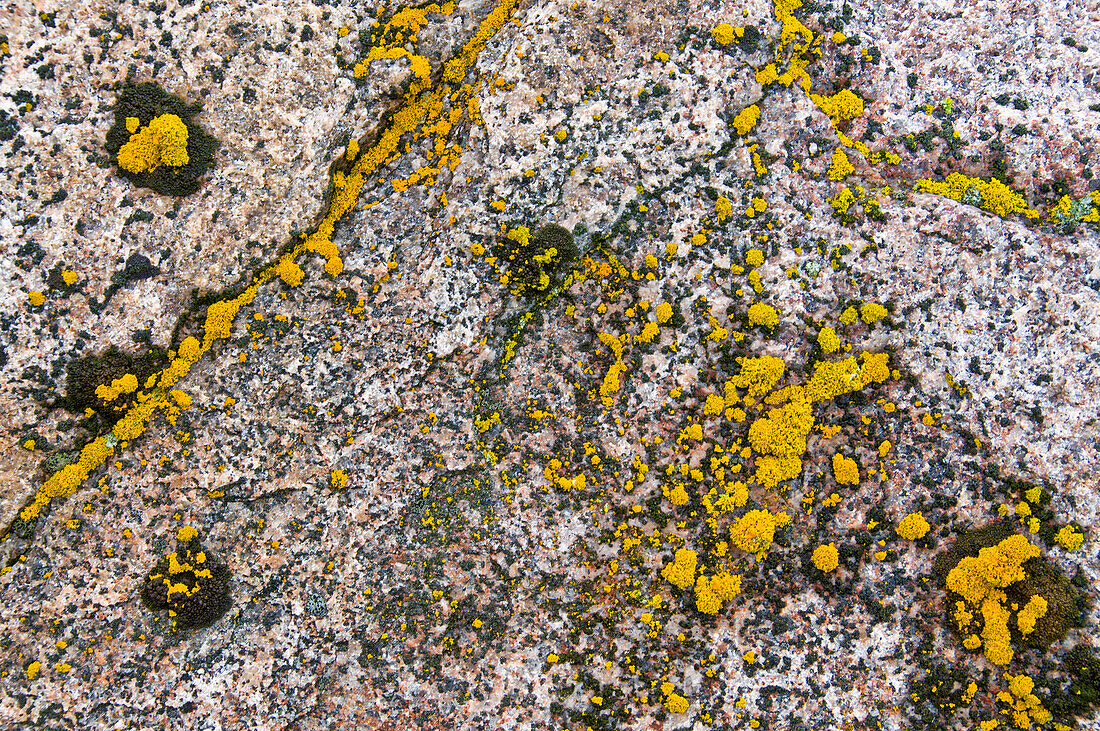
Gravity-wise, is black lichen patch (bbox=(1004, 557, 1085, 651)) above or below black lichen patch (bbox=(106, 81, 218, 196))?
below

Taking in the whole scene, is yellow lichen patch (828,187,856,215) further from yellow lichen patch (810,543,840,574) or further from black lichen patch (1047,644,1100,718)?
black lichen patch (1047,644,1100,718)

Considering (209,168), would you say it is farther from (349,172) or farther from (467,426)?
(467,426)

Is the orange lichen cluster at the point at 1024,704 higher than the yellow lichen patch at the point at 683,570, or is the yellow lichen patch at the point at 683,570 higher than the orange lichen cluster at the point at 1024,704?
the yellow lichen patch at the point at 683,570

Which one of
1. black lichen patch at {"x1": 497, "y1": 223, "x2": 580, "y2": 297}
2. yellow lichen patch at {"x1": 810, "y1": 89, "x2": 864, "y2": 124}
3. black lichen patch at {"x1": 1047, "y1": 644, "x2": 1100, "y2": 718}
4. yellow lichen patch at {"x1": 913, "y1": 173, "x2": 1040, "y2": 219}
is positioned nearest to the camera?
black lichen patch at {"x1": 1047, "y1": 644, "x2": 1100, "y2": 718}

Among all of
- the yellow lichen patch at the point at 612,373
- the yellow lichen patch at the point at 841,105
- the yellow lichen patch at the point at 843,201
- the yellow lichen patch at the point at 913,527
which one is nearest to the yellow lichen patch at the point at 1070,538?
the yellow lichen patch at the point at 913,527

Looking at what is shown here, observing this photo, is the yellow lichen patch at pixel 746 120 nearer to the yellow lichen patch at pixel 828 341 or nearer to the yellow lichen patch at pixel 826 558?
the yellow lichen patch at pixel 828 341

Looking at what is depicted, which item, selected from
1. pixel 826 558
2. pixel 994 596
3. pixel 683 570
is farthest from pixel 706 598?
pixel 994 596

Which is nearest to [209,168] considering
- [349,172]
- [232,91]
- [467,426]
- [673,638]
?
[232,91]

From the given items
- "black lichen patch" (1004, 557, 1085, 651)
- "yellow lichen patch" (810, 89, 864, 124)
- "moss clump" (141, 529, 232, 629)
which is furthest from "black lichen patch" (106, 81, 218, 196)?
"black lichen patch" (1004, 557, 1085, 651)
